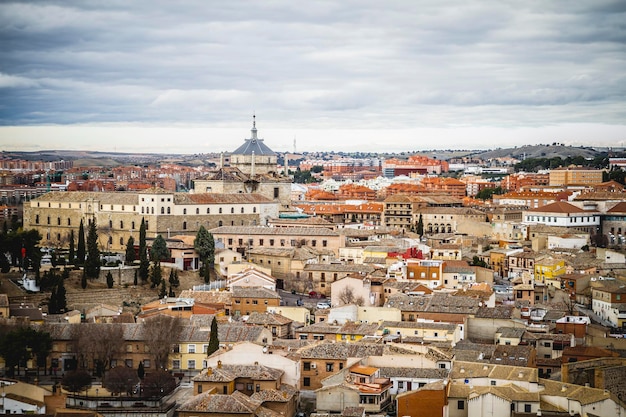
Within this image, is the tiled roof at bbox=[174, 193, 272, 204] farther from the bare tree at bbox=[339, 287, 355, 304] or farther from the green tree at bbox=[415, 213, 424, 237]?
the bare tree at bbox=[339, 287, 355, 304]

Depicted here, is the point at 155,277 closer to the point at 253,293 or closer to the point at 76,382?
the point at 253,293

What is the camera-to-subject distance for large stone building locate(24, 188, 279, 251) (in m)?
35.4

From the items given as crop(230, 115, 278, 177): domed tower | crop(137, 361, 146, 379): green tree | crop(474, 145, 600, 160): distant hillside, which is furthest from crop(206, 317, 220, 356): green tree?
crop(474, 145, 600, 160): distant hillside

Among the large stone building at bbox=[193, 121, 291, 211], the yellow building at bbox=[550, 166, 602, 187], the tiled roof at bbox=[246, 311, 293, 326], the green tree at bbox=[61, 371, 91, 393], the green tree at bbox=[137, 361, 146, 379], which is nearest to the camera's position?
the green tree at bbox=[61, 371, 91, 393]

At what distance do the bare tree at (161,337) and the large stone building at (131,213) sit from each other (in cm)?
1263

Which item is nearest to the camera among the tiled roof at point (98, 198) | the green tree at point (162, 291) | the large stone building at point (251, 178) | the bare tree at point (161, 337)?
the bare tree at point (161, 337)

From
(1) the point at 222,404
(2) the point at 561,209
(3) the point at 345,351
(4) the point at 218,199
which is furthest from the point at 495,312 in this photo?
(2) the point at 561,209

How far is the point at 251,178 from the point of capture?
44.7 metres

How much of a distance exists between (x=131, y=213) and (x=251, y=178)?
979cm

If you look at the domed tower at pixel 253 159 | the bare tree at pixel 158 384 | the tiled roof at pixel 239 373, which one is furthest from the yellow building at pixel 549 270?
the domed tower at pixel 253 159

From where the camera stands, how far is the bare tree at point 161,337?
21.8 metres

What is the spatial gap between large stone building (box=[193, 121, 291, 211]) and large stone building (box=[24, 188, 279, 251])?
14.7 feet

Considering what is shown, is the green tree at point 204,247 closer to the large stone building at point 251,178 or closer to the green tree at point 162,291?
the green tree at point 162,291

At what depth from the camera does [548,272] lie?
31.2 meters
